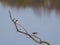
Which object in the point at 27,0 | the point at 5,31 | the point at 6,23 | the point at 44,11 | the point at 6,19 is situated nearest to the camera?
the point at 5,31

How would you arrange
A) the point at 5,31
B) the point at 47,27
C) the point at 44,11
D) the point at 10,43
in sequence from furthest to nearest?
1. the point at 44,11
2. the point at 47,27
3. the point at 5,31
4. the point at 10,43

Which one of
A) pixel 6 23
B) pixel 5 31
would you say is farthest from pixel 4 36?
pixel 6 23

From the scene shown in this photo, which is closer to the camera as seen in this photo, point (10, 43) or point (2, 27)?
point (10, 43)

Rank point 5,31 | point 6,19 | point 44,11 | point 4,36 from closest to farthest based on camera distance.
→ point 4,36
point 5,31
point 6,19
point 44,11

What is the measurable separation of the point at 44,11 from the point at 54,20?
1193 mm

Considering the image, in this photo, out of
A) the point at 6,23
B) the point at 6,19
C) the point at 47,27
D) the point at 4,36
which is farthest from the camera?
the point at 6,19

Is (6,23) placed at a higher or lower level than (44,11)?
higher

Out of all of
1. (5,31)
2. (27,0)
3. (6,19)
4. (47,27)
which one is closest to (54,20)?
(47,27)

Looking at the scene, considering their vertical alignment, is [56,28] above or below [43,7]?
above

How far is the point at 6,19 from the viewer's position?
12.6 feet

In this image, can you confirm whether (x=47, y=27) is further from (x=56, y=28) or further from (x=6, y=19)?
(x=6, y=19)

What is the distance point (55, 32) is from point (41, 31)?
0.19 metres

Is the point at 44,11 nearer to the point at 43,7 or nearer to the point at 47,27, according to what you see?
the point at 43,7

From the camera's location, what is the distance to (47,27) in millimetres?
3373
